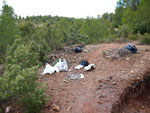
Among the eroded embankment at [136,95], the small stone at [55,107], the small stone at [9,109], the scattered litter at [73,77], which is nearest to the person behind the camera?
the small stone at [9,109]

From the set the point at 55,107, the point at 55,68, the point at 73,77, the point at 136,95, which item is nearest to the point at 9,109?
the point at 55,107

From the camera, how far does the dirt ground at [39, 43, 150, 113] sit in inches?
105

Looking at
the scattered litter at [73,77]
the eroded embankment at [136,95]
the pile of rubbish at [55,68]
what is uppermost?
the pile of rubbish at [55,68]

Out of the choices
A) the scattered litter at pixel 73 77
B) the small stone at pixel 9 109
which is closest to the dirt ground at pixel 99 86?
the scattered litter at pixel 73 77

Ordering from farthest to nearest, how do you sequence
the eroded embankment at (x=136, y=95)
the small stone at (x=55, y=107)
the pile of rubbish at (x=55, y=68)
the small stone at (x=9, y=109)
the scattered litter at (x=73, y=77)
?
the pile of rubbish at (x=55, y=68) → the scattered litter at (x=73, y=77) → the eroded embankment at (x=136, y=95) → the small stone at (x=55, y=107) → the small stone at (x=9, y=109)

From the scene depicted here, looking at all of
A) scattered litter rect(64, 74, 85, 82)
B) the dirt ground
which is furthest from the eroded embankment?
scattered litter rect(64, 74, 85, 82)

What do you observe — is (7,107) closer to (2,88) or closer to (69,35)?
(2,88)

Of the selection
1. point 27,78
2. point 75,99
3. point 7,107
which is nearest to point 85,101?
point 75,99

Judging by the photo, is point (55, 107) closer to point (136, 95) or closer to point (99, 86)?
point (99, 86)

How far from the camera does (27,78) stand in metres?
2.19

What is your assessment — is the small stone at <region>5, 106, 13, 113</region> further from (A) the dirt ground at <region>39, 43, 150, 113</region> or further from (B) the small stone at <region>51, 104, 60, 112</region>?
(B) the small stone at <region>51, 104, 60, 112</region>

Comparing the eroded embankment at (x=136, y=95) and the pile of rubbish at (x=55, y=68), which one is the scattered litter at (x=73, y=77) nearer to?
the pile of rubbish at (x=55, y=68)

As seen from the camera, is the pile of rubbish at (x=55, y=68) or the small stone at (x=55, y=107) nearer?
the small stone at (x=55, y=107)

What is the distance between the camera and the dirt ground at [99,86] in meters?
2.67
